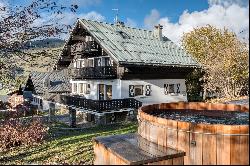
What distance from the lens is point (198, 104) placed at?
15078mm

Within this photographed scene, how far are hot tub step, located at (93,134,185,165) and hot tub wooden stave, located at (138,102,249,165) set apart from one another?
28 cm

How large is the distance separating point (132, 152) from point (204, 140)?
7.07 ft

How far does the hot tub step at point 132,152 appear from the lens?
9109mm

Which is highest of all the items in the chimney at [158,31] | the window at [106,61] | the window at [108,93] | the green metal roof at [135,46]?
the chimney at [158,31]

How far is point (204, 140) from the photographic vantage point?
364 inches

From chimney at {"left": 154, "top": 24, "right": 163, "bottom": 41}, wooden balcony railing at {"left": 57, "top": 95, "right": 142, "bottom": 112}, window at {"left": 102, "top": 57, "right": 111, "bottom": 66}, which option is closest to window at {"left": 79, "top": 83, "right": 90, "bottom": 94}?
window at {"left": 102, "top": 57, "right": 111, "bottom": 66}

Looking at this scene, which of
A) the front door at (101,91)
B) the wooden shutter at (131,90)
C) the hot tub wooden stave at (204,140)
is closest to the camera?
the hot tub wooden stave at (204,140)

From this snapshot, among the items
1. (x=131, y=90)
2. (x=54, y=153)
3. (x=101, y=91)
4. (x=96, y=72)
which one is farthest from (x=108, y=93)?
(x=54, y=153)

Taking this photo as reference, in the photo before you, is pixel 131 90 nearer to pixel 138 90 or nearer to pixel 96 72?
pixel 138 90

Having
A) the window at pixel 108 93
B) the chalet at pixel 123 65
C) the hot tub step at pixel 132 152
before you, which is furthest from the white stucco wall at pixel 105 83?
the hot tub step at pixel 132 152

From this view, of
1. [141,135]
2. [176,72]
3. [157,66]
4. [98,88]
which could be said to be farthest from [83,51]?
[141,135]

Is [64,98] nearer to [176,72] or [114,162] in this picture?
[176,72]

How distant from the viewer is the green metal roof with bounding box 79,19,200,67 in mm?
28523

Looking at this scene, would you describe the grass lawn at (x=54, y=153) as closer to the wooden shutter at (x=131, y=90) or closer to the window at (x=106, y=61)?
the wooden shutter at (x=131, y=90)
